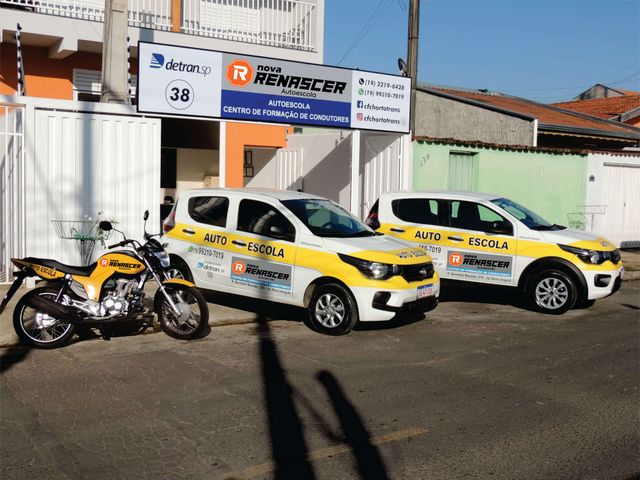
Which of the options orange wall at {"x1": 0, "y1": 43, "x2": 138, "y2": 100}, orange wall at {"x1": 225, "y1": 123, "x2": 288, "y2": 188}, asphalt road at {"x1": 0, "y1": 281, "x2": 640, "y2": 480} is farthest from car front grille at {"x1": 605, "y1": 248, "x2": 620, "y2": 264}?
orange wall at {"x1": 0, "y1": 43, "x2": 138, "y2": 100}

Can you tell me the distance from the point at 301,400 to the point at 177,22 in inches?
547

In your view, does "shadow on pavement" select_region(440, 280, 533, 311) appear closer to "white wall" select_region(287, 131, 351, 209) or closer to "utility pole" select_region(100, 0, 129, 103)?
"white wall" select_region(287, 131, 351, 209)

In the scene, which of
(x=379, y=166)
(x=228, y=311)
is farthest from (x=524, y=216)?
(x=379, y=166)

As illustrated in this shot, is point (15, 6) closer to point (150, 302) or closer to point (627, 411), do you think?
point (150, 302)

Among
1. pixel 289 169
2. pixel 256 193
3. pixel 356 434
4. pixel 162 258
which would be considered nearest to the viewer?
pixel 356 434

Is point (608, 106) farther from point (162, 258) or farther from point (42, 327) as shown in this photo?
point (42, 327)

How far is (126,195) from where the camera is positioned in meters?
12.1

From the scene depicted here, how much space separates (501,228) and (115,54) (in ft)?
22.8

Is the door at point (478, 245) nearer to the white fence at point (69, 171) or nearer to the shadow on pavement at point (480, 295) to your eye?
the shadow on pavement at point (480, 295)

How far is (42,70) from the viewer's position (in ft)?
56.4

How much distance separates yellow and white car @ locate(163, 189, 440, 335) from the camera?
888 cm

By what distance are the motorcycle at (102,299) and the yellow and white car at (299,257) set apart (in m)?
1.40

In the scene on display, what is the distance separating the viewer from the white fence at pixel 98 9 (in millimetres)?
16344

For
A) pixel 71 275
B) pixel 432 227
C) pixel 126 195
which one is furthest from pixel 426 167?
pixel 71 275
